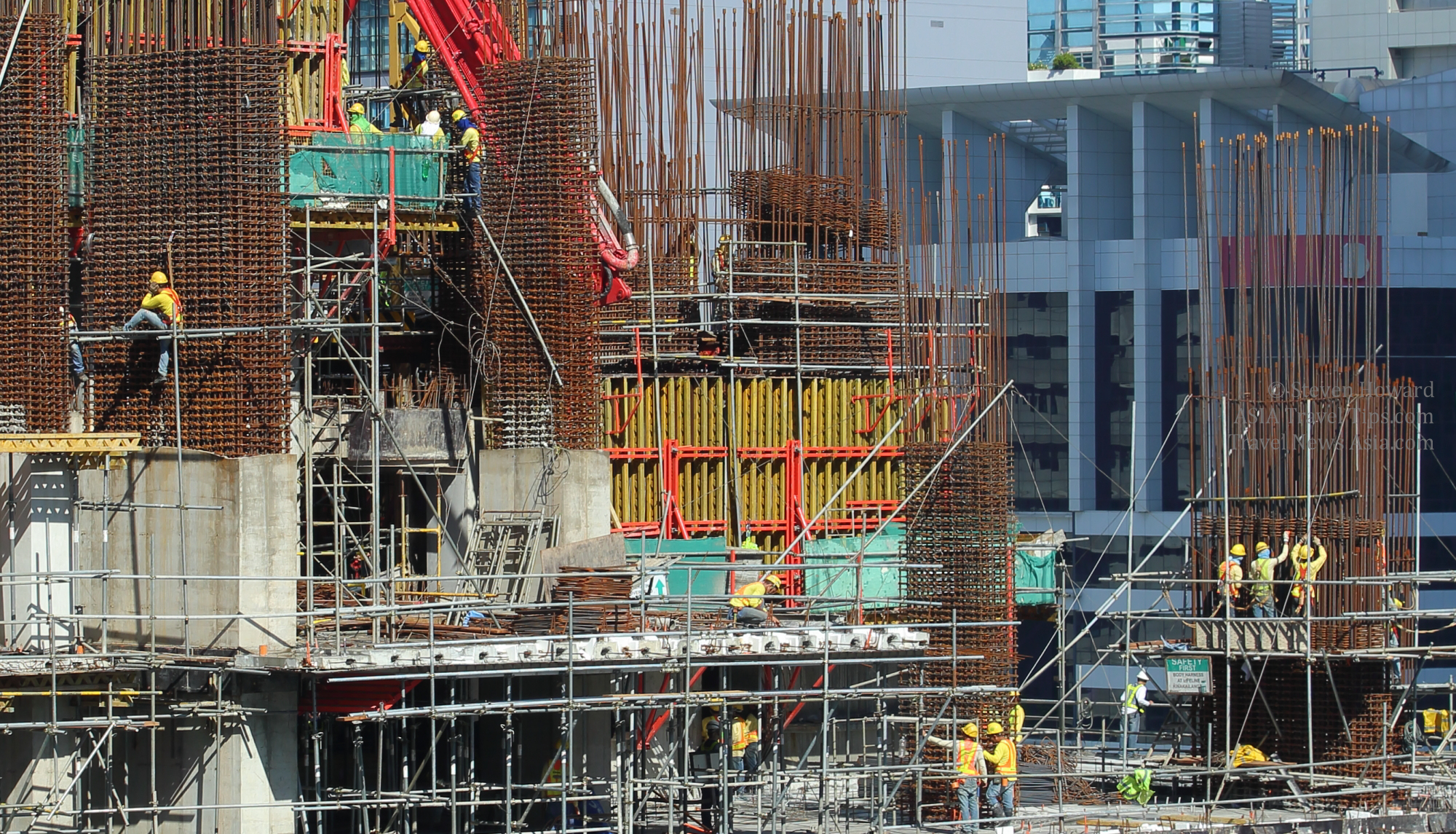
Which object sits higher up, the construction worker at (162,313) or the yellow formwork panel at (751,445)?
the construction worker at (162,313)

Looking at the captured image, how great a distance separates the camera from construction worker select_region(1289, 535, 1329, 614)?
33.0 m

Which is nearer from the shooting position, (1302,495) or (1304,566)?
(1304,566)

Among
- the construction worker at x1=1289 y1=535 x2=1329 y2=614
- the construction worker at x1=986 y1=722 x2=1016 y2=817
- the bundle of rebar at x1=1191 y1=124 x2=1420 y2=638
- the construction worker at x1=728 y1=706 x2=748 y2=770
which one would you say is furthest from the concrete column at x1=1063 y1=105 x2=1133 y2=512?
the construction worker at x1=728 y1=706 x2=748 y2=770

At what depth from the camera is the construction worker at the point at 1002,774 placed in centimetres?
3069

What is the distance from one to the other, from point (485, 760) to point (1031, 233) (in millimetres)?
57601

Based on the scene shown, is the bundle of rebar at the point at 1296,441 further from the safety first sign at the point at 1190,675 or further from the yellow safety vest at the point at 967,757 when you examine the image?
the yellow safety vest at the point at 967,757

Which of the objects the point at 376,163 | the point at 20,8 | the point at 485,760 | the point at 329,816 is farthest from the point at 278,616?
the point at 20,8

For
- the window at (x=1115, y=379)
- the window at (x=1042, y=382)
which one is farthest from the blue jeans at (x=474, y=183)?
the window at (x=1115, y=379)

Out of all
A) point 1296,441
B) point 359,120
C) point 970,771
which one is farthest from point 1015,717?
point 359,120

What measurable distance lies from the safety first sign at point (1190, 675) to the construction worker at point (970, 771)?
448 centimetres

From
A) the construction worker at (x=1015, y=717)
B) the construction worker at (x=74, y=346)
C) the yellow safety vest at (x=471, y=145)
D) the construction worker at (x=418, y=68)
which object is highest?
the construction worker at (x=418, y=68)

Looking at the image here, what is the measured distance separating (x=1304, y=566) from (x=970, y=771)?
7203 millimetres

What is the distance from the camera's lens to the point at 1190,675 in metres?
33.5

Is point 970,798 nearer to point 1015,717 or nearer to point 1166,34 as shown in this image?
point 1015,717
